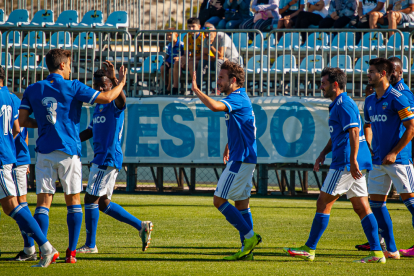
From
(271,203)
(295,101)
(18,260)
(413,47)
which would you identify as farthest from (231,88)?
(413,47)

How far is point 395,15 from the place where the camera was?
13.7 meters

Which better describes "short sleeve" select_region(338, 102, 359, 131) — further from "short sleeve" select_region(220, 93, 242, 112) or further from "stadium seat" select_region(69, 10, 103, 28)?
Result: "stadium seat" select_region(69, 10, 103, 28)

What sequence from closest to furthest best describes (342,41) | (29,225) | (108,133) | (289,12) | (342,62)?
(29,225) → (108,133) → (342,62) → (342,41) → (289,12)

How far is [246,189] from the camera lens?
5.80 m

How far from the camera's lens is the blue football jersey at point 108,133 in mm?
6062

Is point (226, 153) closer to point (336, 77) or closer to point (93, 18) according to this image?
point (336, 77)

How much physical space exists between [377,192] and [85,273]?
3.38m

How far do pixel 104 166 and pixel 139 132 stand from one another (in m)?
6.70

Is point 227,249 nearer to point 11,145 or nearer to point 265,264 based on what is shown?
point 265,264

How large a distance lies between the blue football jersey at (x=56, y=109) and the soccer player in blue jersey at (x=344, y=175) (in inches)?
99.8

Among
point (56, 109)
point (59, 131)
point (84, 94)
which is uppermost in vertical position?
point (84, 94)

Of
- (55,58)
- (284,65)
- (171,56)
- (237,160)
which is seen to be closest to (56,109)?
(55,58)

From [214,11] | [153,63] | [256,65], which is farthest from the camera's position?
[214,11]

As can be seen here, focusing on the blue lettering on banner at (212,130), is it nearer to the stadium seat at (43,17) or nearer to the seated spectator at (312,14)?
the seated spectator at (312,14)
